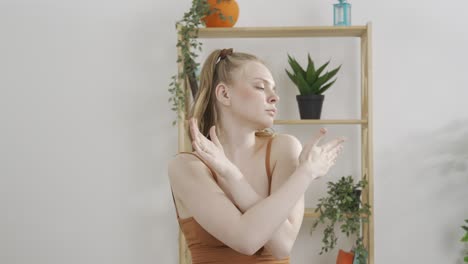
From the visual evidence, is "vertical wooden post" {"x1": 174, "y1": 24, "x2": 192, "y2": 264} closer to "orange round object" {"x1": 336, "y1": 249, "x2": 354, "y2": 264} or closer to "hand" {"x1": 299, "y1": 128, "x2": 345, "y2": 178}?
"orange round object" {"x1": 336, "y1": 249, "x2": 354, "y2": 264}

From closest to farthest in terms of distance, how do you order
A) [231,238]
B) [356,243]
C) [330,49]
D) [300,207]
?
[231,238], [300,207], [356,243], [330,49]

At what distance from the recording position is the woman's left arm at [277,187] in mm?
1494

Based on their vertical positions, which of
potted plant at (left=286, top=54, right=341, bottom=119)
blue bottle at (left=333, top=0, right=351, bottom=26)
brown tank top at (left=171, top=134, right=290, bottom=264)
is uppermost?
blue bottle at (left=333, top=0, right=351, bottom=26)

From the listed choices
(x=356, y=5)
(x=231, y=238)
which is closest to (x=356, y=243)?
(x=356, y=5)

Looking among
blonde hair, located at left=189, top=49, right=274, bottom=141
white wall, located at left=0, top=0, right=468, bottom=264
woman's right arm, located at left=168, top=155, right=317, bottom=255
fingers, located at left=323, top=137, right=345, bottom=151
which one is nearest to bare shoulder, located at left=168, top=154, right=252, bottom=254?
woman's right arm, located at left=168, top=155, right=317, bottom=255

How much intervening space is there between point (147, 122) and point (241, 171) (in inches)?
86.6

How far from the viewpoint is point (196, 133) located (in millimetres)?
1478

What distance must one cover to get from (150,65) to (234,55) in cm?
215

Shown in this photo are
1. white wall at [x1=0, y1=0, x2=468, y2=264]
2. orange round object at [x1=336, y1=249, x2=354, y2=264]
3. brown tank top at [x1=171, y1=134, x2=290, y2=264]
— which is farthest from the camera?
white wall at [x1=0, y1=0, x2=468, y2=264]

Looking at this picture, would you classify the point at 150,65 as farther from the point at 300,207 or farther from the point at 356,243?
the point at 300,207

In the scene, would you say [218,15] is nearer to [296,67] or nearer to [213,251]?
[296,67]

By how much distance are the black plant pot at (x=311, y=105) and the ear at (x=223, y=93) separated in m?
1.86

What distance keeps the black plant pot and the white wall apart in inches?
8.7

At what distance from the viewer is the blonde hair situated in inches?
65.4
